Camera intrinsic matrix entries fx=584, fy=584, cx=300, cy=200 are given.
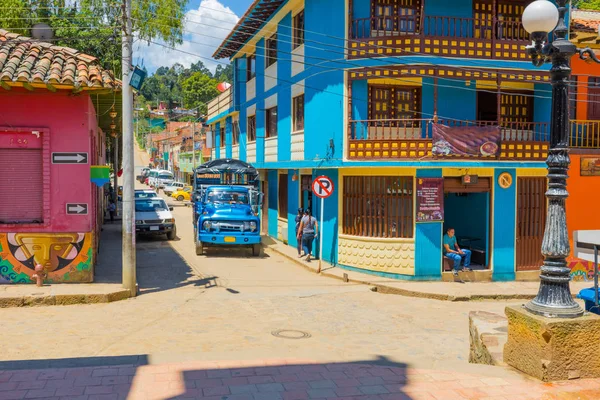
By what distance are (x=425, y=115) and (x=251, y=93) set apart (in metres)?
12.7

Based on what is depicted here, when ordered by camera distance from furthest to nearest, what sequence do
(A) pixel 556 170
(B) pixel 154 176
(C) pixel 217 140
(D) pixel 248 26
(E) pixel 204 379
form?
(B) pixel 154 176 < (C) pixel 217 140 < (D) pixel 248 26 < (A) pixel 556 170 < (E) pixel 204 379

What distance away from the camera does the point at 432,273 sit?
16422mm

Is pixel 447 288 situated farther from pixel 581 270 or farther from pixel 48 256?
pixel 48 256

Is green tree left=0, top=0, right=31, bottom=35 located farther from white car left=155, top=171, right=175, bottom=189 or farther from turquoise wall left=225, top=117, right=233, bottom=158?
white car left=155, top=171, right=175, bottom=189

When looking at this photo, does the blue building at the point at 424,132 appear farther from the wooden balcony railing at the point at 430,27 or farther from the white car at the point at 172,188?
the white car at the point at 172,188

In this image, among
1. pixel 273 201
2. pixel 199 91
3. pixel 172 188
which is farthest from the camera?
pixel 199 91

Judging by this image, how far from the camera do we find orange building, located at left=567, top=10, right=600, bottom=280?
57.8 ft

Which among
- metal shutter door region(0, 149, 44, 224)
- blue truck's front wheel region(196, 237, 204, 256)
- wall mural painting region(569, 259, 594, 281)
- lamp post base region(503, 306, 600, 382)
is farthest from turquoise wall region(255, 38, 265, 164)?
lamp post base region(503, 306, 600, 382)

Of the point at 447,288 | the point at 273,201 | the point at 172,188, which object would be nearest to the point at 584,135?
the point at 447,288

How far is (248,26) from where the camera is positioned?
25.3 m

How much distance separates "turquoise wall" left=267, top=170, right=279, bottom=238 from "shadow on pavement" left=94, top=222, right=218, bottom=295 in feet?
17.3

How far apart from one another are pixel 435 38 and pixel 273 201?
39.0 ft

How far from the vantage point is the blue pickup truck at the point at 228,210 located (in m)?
18.9

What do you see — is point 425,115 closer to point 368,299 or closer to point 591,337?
point 368,299
